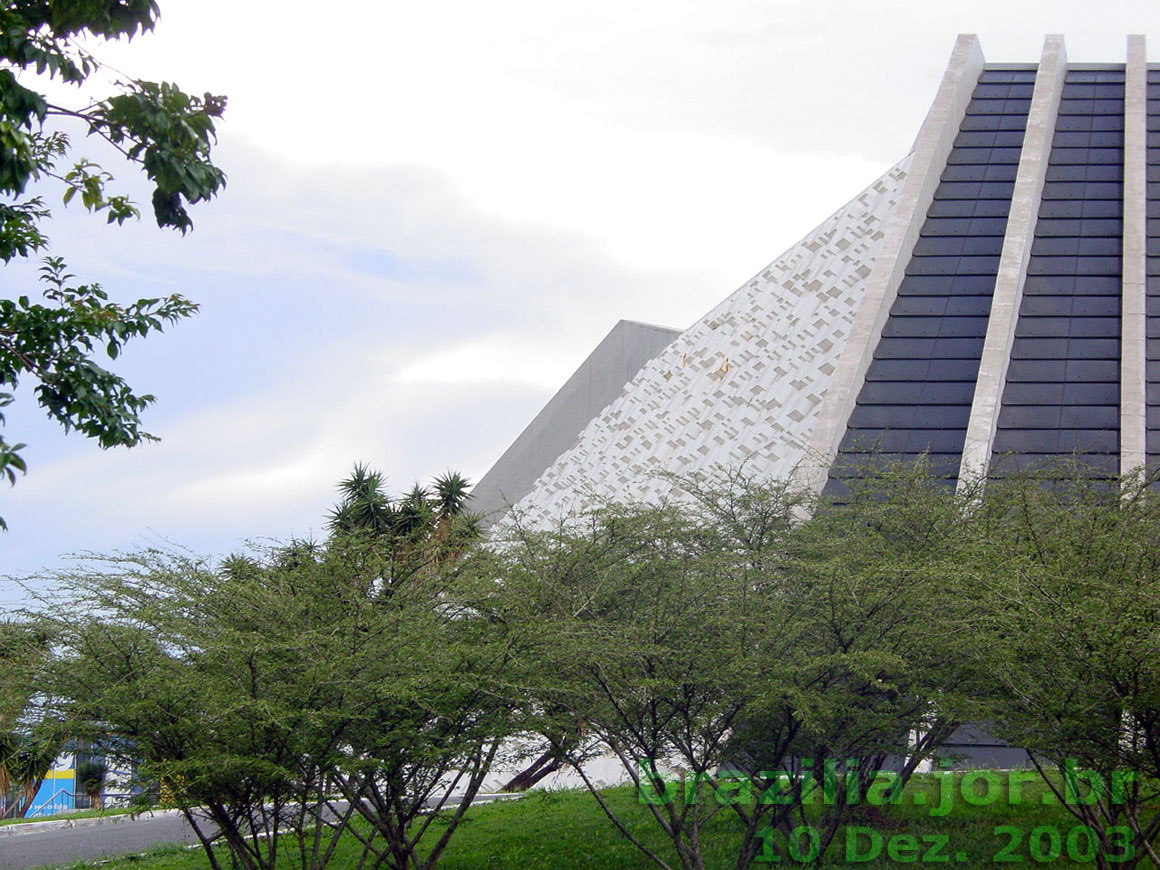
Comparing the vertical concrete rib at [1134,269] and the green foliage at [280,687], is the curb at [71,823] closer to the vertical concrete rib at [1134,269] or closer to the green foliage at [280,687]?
the green foliage at [280,687]

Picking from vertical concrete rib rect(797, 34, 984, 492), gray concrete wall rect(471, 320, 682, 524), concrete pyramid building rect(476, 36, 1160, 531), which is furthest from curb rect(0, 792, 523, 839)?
gray concrete wall rect(471, 320, 682, 524)

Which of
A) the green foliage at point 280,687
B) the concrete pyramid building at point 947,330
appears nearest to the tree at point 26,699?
the green foliage at point 280,687

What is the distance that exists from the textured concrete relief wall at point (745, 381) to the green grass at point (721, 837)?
11308mm

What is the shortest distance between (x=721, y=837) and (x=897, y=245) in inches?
731

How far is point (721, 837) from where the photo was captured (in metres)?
14.9

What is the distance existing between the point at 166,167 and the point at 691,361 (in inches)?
1002

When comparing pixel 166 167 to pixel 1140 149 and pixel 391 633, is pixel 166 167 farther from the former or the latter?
pixel 1140 149

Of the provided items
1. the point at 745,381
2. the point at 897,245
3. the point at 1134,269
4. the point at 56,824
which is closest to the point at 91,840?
the point at 56,824

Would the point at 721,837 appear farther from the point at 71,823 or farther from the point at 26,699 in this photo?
the point at 71,823

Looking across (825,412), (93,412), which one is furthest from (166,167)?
(825,412)

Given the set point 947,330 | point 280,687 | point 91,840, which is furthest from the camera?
point 947,330

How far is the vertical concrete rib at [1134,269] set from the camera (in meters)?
25.1

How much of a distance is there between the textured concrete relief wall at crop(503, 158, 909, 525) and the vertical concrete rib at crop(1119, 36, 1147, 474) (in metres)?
5.62

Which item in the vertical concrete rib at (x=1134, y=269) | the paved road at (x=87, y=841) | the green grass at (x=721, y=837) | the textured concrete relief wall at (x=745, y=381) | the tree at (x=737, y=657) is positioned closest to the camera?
the tree at (x=737, y=657)
